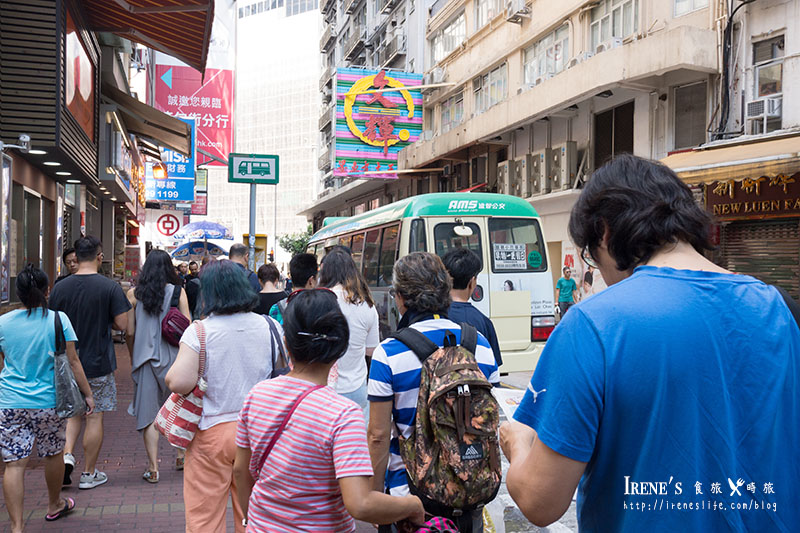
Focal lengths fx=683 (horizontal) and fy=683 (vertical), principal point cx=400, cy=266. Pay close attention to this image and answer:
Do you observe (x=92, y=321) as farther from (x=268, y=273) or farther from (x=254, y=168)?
(x=254, y=168)

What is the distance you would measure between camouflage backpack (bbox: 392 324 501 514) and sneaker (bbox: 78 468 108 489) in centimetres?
382

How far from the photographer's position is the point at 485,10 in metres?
25.0

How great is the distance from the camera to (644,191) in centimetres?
155

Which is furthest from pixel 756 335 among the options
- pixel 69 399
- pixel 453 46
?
pixel 453 46

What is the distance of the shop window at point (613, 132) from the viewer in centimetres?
1812

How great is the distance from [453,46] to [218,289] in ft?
86.4

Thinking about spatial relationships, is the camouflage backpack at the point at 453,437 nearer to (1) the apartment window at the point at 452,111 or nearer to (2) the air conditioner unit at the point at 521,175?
(2) the air conditioner unit at the point at 521,175

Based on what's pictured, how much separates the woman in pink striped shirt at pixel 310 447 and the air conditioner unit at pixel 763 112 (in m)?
13.2

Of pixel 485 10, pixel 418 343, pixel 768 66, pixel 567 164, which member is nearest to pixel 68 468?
pixel 418 343

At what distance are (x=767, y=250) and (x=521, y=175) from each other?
1040cm

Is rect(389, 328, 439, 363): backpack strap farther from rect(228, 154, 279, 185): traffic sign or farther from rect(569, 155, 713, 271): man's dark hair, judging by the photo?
rect(228, 154, 279, 185): traffic sign

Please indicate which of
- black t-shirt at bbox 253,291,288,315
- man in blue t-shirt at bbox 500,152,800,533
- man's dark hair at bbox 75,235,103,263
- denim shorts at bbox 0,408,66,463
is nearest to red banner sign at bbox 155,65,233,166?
black t-shirt at bbox 253,291,288,315

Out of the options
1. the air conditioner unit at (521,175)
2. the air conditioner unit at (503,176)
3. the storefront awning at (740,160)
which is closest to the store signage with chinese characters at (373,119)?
the air conditioner unit at (503,176)

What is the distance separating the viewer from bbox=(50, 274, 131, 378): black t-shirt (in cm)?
545
